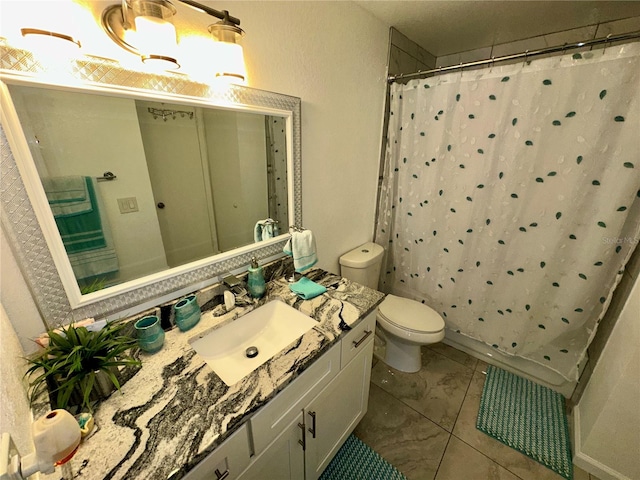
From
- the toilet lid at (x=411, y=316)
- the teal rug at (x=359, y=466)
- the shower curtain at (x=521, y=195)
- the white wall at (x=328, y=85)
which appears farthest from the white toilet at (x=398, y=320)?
the teal rug at (x=359, y=466)

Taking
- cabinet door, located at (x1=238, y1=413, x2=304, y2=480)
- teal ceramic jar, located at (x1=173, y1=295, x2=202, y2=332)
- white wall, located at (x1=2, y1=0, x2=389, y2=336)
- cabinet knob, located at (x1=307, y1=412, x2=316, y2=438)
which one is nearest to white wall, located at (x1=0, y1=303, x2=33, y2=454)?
white wall, located at (x1=2, y1=0, x2=389, y2=336)

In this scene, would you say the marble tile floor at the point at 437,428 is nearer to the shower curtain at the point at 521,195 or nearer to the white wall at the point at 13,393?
the shower curtain at the point at 521,195

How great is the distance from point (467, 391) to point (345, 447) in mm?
899

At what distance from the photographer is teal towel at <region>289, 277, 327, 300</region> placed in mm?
1210

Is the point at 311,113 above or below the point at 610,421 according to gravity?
above

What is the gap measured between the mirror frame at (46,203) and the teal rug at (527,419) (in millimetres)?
1820

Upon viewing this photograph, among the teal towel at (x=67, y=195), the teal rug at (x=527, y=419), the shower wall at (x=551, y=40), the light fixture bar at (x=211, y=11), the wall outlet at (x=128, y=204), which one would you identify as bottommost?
the teal rug at (x=527, y=419)

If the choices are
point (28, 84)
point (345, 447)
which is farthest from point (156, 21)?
point (345, 447)

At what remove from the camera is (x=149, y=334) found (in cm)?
85

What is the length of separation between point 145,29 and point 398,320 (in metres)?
1.77

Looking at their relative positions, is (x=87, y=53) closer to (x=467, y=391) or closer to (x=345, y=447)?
(x=345, y=447)

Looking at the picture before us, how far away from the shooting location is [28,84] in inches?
25.0

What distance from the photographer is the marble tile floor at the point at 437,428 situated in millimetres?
1290

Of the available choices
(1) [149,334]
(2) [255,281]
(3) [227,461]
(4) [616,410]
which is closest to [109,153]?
(1) [149,334]
